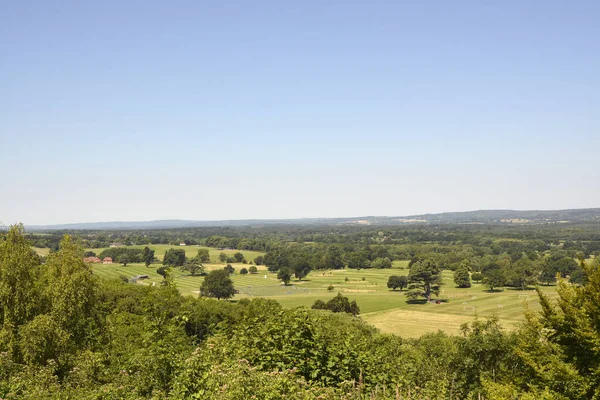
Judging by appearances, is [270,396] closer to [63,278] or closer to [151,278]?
[63,278]

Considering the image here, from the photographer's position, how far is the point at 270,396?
9641 mm

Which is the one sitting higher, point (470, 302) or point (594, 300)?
point (594, 300)

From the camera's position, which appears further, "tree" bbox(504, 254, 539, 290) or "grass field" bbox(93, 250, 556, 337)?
"tree" bbox(504, 254, 539, 290)

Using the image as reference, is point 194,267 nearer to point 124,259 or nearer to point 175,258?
point 175,258

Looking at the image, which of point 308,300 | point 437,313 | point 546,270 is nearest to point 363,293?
point 308,300

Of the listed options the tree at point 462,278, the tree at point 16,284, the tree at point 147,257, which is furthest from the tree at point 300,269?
the tree at point 16,284

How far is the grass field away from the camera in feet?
263

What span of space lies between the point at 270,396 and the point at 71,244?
23.3 m

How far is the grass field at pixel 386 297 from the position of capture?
8019cm

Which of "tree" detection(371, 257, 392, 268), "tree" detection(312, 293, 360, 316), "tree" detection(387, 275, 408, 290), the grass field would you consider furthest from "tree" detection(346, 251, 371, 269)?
"tree" detection(312, 293, 360, 316)

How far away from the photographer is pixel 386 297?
365 feet

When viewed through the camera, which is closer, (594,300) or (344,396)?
(344,396)

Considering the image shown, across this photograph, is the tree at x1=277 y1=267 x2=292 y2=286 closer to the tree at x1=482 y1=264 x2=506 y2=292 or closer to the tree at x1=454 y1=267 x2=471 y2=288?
the tree at x1=454 y1=267 x2=471 y2=288

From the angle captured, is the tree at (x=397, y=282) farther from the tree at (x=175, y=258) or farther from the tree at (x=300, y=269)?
the tree at (x=175, y=258)
